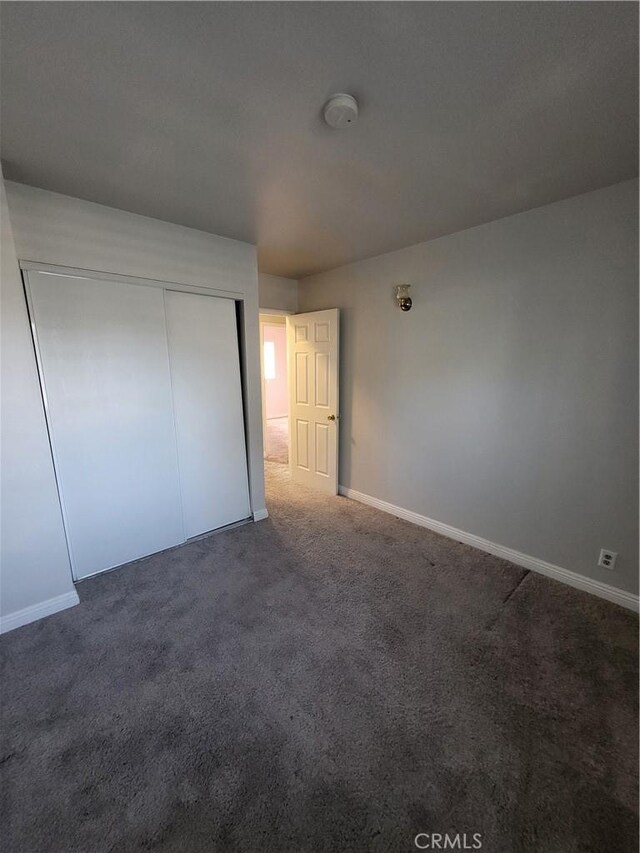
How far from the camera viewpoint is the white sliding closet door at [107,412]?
2.04 meters

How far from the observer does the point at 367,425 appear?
3402 mm

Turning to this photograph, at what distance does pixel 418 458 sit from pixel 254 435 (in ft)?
5.02

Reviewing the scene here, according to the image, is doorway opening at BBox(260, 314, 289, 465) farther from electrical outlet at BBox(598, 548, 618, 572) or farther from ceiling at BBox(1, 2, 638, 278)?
electrical outlet at BBox(598, 548, 618, 572)

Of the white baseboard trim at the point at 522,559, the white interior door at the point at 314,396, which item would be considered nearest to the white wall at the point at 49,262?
the white interior door at the point at 314,396

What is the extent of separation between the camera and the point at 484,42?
1027mm

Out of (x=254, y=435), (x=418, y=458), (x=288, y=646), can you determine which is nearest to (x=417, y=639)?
(x=288, y=646)

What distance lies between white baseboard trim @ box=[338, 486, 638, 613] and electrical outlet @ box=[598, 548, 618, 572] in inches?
5.0

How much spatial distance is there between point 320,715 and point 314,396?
2827 millimetres

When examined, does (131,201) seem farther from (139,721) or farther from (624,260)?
(624,260)

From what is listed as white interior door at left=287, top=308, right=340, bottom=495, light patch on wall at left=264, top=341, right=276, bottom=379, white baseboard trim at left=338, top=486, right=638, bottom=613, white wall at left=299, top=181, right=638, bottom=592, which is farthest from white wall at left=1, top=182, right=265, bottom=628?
light patch on wall at left=264, top=341, right=276, bottom=379

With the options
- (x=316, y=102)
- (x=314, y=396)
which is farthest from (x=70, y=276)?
(x=314, y=396)

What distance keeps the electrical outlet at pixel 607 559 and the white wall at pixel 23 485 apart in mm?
3350

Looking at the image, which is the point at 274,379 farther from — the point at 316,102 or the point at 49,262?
the point at 316,102

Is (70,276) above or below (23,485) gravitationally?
above
